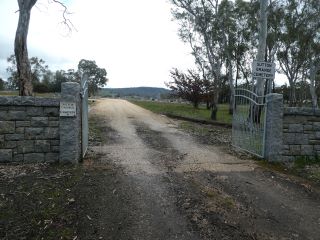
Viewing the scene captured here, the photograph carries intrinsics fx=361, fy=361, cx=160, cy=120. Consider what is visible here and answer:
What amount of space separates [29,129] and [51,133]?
444 millimetres

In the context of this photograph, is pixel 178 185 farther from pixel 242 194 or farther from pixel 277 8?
pixel 277 8

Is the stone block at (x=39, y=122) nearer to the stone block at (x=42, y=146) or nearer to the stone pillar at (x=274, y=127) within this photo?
the stone block at (x=42, y=146)

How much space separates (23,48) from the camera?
10875mm

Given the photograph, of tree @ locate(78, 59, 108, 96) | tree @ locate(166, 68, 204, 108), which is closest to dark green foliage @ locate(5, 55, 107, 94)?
tree @ locate(78, 59, 108, 96)

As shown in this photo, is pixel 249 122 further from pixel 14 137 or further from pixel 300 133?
A: pixel 14 137

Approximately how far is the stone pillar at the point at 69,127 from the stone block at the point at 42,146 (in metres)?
0.31

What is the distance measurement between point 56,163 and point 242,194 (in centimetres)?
388

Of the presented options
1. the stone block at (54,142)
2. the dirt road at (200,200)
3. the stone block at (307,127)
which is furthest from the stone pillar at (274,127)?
the stone block at (54,142)

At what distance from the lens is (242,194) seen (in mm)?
6023

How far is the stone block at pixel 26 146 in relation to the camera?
7449 mm

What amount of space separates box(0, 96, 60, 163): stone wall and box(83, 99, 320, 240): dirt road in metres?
1.26

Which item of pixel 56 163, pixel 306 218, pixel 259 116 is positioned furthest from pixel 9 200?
pixel 259 116

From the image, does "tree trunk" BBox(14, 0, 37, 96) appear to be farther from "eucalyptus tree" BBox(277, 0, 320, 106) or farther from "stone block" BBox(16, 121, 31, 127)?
"eucalyptus tree" BBox(277, 0, 320, 106)

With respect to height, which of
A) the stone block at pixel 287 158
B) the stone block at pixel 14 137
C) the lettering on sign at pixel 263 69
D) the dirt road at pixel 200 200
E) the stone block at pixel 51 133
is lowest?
the dirt road at pixel 200 200
